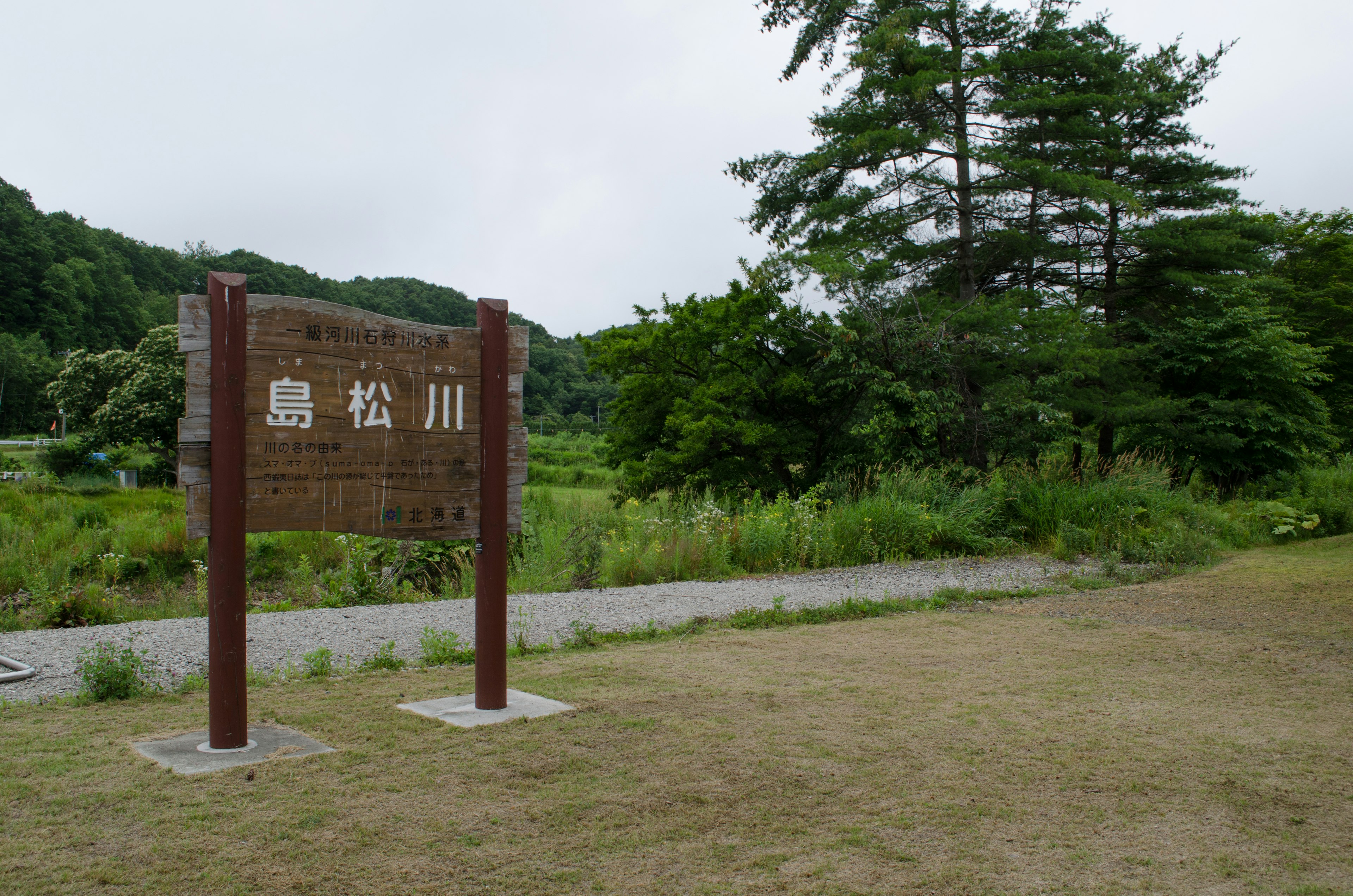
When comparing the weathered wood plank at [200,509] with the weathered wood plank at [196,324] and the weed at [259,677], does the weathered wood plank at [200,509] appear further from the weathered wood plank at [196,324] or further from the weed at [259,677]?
the weed at [259,677]

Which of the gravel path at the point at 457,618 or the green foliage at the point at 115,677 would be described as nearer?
the green foliage at the point at 115,677

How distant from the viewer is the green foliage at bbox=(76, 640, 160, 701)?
182 inches

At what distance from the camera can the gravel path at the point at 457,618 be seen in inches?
224

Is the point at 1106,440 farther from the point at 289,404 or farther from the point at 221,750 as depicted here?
the point at 221,750

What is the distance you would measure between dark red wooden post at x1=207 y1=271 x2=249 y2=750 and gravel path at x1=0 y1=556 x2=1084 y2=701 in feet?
5.59

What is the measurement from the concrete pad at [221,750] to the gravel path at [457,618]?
4.80ft

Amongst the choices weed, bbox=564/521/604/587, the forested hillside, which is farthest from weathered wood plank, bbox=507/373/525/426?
the forested hillside

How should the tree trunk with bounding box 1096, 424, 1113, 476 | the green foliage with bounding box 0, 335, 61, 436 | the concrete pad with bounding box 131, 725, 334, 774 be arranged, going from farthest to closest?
1. the green foliage with bounding box 0, 335, 61, 436
2. the tree trunk with bounding box 1096, 424, 1113, 476
3. the concrete pad with bounding box 131, 725, 334, 774

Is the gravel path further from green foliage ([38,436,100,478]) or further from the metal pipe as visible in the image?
green foliage ([38,436,100,478])

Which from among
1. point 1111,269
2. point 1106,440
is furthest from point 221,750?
point 1111,269

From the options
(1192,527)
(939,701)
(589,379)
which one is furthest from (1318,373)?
(589,379)

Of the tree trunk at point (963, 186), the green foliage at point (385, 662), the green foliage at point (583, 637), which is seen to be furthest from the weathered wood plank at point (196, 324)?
the tree trunk at point (963, 186)

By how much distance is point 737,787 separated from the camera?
3373mm

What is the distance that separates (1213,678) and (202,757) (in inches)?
215
